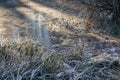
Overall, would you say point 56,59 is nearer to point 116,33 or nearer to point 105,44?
point 105,44

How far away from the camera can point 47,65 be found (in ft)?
14.8

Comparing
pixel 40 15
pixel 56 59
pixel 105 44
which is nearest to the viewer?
pixel 56 59

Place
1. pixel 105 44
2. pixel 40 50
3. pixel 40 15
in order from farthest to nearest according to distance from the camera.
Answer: pixel 40 15
pixel 105 44
pixel 40 50

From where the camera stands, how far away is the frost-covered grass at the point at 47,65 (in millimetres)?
4387

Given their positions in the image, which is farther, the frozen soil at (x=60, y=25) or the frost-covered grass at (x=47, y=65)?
the frozen soil at (x=60, y=25)

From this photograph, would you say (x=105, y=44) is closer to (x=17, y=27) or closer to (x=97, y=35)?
(x=97, y=35)

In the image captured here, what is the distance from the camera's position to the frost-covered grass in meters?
4.39

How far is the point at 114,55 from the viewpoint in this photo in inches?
207

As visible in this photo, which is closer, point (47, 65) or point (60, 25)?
point (47, 65)

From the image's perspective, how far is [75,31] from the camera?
20.6ft

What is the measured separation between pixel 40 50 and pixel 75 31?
1.40 meters

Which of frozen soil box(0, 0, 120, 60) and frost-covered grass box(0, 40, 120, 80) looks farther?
frozen soil box(0, 0, 120, 60)

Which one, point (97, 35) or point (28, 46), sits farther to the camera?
point (97, 35)

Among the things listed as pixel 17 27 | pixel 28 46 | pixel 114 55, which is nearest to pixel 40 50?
pixel 28 46
